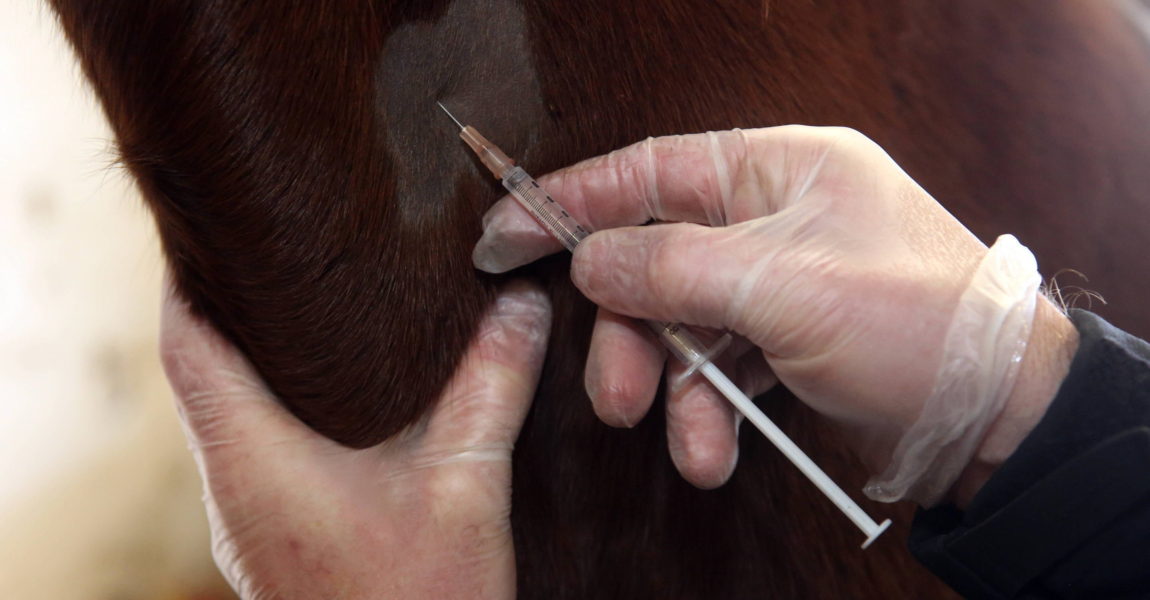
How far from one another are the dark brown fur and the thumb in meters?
0.09

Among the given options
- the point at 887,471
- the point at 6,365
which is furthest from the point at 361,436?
the point at 6,365

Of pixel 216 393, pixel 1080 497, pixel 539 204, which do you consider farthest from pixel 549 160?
pixel 1080 497

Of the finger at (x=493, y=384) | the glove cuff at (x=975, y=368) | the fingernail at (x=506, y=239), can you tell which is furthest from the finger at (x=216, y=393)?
the glove cuff at (x=975, y=368)

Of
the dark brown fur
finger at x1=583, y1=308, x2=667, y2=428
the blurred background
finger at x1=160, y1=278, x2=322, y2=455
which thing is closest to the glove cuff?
the dark brown fur

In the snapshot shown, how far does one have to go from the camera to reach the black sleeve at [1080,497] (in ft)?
1.87

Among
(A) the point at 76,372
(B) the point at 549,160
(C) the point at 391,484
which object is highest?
(B) the point at 549,160

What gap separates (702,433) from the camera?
26.0 inches

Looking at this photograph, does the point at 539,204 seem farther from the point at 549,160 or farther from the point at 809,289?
the point at 809,289

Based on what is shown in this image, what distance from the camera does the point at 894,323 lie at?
596 millimetres

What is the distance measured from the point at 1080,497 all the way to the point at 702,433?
0.94 feet

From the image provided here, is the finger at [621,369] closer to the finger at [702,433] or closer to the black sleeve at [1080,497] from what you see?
the finger at [702,433]

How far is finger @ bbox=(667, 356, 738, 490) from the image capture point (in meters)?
0.65

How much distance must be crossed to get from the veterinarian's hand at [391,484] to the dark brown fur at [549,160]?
0.08ft

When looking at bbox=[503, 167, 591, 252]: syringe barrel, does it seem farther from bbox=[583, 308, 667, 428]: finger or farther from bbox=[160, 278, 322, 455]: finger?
bbox=[160, 278, 322, 455]: finger
